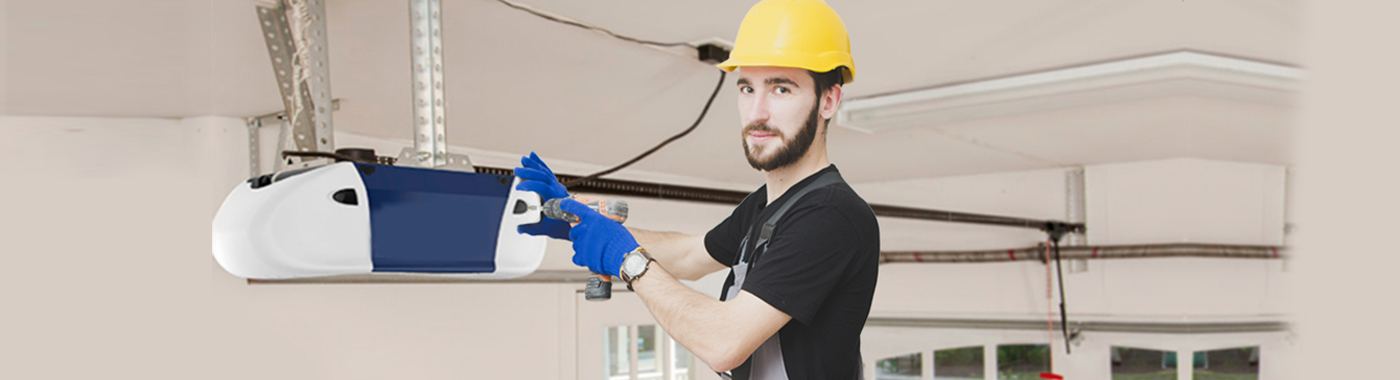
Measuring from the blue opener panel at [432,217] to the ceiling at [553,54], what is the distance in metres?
0.61

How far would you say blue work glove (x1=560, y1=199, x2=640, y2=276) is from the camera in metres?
1.26

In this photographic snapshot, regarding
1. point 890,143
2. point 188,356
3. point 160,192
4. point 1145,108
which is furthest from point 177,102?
point 1145,108

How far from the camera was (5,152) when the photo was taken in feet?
7.15

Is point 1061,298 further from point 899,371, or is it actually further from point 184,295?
point 184,295

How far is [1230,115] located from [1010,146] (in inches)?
38.8

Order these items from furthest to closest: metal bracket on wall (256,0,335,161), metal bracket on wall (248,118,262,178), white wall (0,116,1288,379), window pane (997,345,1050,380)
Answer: window pane (997,345,1050,380), metal bracket on wall (248,118,262,178), white wall (0,116,1288,379), metal bracket on wall (256,0,335,161)

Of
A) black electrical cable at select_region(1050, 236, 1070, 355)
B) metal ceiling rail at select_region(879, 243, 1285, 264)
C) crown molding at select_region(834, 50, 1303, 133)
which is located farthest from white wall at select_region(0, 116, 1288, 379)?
black electrical cable at select_region(1050, 236, 1070, 355)

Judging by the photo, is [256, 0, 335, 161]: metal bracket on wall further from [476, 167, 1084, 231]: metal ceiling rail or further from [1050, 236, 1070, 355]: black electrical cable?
[1050, 236, 1070, 355]: black electrical cable

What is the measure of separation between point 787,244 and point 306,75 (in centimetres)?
100

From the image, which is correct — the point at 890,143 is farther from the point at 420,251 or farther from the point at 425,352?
the point at 420,251

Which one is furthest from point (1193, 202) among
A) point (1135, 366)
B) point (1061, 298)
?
point (1135, 366)

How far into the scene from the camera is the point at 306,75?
164 cm

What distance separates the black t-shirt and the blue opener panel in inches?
21.0

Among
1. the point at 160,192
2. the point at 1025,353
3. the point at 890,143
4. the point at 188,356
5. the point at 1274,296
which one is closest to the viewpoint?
the point at 160,192
